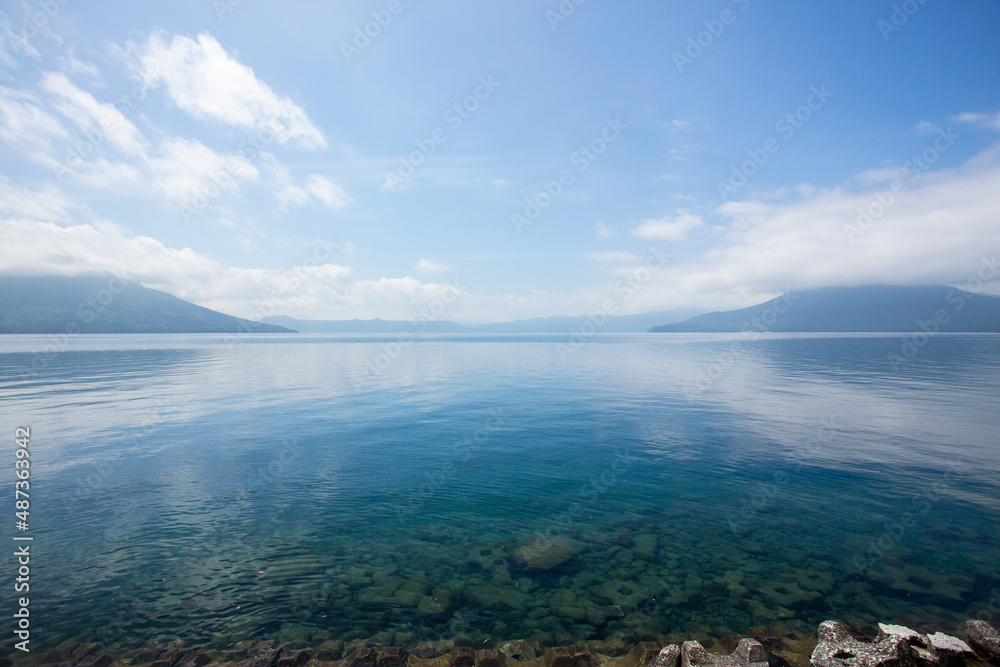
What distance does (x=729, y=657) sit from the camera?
33.0ft

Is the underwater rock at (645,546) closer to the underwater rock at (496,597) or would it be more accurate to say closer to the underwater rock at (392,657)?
the underwater rock at (496,597)

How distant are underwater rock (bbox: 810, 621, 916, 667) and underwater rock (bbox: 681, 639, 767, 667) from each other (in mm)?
1358

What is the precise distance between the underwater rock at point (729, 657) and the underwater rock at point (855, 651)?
1358 mm

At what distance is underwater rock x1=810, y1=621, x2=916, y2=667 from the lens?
31.2 ft

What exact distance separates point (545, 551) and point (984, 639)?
12.0 m

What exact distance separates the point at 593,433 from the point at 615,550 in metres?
17.7

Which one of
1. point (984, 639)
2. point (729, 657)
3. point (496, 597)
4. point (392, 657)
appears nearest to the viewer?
point (729, 657)

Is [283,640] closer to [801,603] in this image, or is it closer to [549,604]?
[549,604]

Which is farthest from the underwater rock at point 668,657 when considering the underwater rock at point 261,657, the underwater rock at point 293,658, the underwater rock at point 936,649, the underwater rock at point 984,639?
the underwater rock at point 261,657

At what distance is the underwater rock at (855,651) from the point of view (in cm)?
950

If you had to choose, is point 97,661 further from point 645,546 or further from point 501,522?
point 645,546

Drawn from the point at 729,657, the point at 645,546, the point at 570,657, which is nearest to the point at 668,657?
the point at 729,657

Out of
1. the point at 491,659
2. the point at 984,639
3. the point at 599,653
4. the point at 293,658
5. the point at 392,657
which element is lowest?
the point at 599,653

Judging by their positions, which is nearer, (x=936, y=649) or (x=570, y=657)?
(x=936, y=649)
